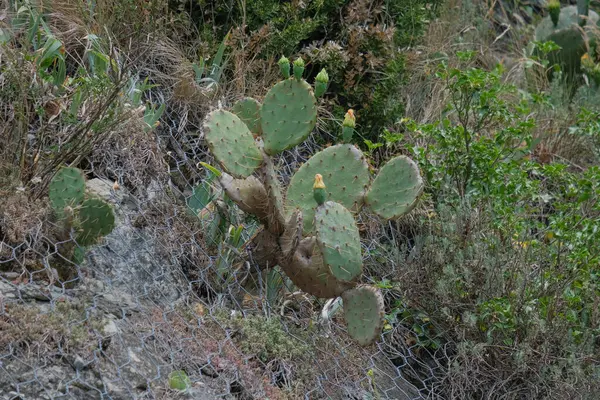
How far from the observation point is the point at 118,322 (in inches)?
122

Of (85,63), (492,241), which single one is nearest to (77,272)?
(85,63)

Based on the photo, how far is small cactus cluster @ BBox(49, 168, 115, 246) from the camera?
3.17 meters

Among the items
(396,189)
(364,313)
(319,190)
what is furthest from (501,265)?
(319,190)

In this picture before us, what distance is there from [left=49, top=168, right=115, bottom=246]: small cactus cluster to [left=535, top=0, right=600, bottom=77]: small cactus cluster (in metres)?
4.15

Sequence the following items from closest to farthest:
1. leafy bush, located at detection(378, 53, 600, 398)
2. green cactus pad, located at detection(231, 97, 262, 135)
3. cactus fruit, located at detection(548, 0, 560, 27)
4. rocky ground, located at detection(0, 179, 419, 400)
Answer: rocky ground, located at detection(0, 179, 419, 400) < leafy bush, located at detection(378, 53, 600, 398) < green cactus pad, located at detection(231, 97, 262, 135) < cactus fruit, located at detection(548, 0, 560, 27)

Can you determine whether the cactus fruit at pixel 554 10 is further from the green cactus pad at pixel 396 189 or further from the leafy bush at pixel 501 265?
the green cactus pad at pixel 396 189

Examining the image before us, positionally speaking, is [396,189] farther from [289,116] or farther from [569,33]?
[569,33]

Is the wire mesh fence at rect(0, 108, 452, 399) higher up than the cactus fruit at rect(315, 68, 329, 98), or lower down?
lower down

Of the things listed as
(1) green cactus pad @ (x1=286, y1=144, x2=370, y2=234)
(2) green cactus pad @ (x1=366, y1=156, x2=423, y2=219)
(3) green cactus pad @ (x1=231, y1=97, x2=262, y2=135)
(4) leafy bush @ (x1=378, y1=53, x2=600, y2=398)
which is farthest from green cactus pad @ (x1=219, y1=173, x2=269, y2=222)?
(4) leafy bush @ (x1=378, y1=53, x2=600, y2=398)

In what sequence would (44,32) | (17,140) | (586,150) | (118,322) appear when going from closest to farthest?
(118,322)
(17,140)
(44,32)
(586,150)

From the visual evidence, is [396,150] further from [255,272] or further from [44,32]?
[44,32]

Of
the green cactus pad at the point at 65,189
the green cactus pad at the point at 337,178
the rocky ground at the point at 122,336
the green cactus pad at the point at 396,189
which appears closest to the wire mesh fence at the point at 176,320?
the rocky ground at the point at 122,336

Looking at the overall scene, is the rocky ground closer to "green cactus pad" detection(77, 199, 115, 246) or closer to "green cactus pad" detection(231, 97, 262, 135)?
"green cactus pad" detection(77, 199, 115, 246)

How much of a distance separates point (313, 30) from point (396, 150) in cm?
82
